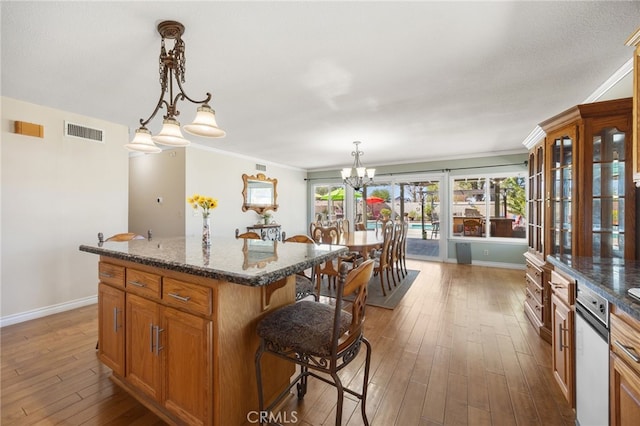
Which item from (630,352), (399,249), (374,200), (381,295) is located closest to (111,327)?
(630,352)

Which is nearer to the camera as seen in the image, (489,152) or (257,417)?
(257,417)

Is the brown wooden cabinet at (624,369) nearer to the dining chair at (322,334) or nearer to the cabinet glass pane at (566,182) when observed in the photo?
the dining chair at (322,334)

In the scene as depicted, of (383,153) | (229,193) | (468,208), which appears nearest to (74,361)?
(229,193)

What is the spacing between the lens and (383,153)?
228 inches

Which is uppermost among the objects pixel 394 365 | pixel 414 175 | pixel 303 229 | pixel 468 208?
pixel 414 175

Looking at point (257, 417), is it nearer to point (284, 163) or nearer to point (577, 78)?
point (577, 78)

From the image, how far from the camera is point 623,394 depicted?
Result: 1.00 m

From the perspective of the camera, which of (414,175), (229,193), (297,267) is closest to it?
(297,267)

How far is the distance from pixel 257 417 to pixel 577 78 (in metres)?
3.83

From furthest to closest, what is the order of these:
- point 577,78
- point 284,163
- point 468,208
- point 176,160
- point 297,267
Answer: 1. point 284,163
2. point 468,208
3. point 176,160
4. point 577,78
5. point 297,267

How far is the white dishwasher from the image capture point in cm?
115

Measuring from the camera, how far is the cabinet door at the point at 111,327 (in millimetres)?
1729

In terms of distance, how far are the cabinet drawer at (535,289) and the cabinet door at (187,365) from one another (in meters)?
3.09

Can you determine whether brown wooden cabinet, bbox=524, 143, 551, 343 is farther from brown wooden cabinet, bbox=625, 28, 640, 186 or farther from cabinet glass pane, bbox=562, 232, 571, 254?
brown wooden cabinet, bbox=625, 28, 640, 186
